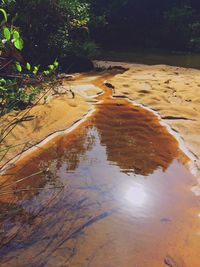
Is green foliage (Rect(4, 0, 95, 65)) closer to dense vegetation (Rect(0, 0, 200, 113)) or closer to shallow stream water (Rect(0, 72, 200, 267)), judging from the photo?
dense vegetation (Rect(0, 0, 200, 113))

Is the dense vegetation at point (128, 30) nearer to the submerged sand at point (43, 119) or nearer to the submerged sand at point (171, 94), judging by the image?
the submerged sand at point (171, 94)

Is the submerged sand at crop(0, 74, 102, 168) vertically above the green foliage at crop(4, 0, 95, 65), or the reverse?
the green foliage at crop(4, 0, 95, 65)

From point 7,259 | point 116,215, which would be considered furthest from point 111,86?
point 7,259

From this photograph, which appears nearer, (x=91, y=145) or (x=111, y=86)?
(x=91, y=145)

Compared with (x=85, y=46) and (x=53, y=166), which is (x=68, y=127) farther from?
(x=85, y=46)

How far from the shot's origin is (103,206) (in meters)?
3.50

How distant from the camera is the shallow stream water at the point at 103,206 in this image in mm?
2828

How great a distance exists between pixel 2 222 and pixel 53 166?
1317 millimetres

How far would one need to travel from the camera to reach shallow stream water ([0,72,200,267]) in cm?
283

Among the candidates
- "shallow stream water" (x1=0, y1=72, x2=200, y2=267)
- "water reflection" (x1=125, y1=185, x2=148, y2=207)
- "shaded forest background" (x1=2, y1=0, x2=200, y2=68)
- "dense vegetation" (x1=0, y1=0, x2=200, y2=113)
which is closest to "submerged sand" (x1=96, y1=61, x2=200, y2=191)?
"shallow stream water" (x1=0, y1=72, x2=200, y2=267)

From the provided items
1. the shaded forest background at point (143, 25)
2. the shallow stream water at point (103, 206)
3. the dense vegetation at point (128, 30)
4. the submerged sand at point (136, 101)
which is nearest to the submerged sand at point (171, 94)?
the submerged sand at point (136, 101)

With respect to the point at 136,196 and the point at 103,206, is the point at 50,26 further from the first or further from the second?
the point at 103,206

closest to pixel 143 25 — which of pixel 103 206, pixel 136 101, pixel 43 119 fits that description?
pixel 136 101

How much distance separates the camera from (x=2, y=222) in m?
3.23
